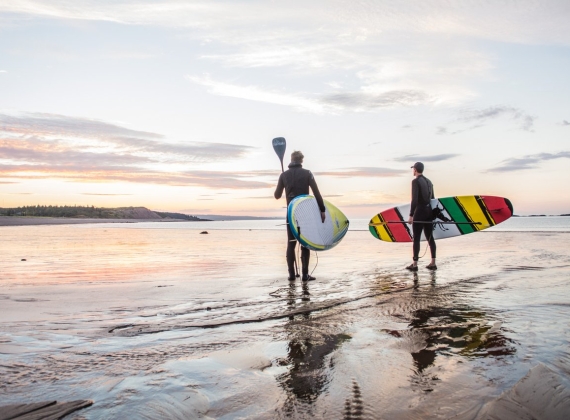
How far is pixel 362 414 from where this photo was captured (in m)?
2.32

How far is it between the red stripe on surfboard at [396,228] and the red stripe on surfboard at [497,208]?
207cm

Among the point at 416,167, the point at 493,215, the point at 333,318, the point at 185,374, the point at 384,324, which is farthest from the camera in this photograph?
the point at 493,215

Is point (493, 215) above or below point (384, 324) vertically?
above

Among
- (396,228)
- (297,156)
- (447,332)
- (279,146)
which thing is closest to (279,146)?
(279,146)

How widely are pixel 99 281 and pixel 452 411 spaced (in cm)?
667

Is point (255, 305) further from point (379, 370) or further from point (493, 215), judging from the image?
point (493, 215)

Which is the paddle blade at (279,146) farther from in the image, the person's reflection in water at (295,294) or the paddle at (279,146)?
the person's reflection in water at (295,294)

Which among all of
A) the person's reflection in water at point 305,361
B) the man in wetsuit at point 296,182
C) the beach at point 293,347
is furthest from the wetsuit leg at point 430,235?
the person's reflection in water at point 305,361

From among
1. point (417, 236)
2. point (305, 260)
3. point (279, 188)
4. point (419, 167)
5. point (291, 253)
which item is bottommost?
point (305, 260)

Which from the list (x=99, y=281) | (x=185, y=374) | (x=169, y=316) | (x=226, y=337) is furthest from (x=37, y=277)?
(x=185, y=374)

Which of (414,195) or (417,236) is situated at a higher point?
(414,195)

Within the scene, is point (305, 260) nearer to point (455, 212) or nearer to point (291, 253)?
point (291, 253)

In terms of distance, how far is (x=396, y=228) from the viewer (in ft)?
39.3

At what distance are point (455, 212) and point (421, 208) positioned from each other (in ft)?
7.23
